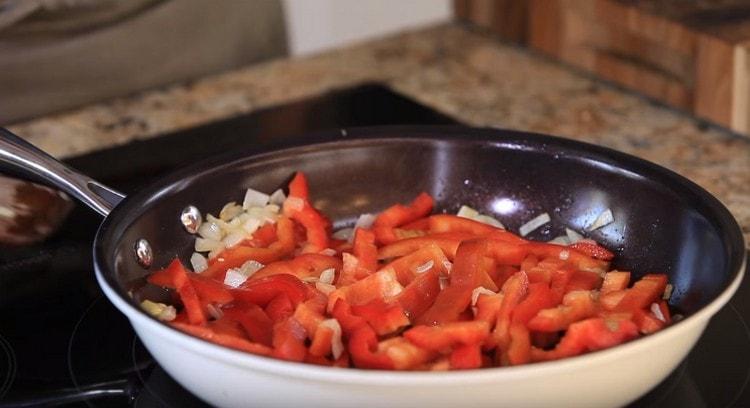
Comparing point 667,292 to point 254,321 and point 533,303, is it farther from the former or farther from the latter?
point 254,321

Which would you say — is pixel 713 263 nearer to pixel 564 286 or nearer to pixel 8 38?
pixel 564 286

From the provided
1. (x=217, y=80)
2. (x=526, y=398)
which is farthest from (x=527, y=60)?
(x=526, y=398)

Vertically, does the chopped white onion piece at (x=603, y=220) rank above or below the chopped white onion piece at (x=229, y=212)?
below

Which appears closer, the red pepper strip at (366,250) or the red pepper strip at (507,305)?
the red pepper strip at (507,305)

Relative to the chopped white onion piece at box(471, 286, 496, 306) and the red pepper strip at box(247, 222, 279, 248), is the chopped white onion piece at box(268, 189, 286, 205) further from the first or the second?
the chopped white onion piece at box(471, 286, 496, 306)

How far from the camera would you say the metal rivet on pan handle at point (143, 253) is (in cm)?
109

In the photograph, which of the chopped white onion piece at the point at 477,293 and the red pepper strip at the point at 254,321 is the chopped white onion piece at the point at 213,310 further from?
the chopped white onion piece at the point at 477,293

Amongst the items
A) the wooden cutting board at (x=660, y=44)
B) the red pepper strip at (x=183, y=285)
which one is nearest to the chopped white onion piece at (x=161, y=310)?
the red pepper strip at (x=183, y=285)

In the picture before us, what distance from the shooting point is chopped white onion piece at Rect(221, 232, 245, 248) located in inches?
46.3

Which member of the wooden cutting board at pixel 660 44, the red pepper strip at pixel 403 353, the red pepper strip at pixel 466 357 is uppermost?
the red pepper strip at pixel 403 353

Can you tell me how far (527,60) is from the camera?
185 cm

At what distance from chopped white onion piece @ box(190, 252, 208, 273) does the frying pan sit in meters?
0.01

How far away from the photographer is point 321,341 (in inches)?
36.9

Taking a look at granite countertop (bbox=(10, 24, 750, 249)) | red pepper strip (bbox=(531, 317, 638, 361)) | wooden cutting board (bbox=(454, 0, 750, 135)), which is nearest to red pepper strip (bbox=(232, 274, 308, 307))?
red pepper strip (bbox=(531, 317, 638, 361))
